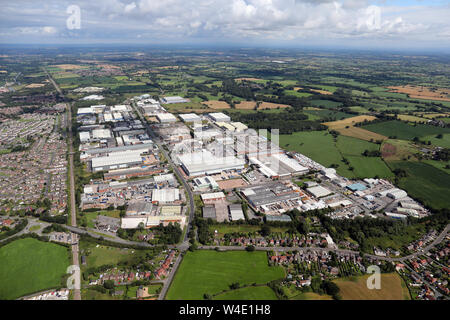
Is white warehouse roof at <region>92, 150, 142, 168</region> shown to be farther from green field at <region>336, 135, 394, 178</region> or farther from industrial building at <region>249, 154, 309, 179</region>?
green field at <region>336, 135, 394, 178</region>

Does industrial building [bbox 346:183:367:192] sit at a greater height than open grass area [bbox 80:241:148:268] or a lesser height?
greater

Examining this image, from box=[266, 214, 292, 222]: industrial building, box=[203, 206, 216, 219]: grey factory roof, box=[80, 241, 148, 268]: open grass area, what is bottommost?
box=[80, 241, 148, 268]: open grass area

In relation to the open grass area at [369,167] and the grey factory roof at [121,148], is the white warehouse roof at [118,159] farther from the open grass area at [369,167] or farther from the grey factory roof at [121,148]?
the open grass area at [369,167]

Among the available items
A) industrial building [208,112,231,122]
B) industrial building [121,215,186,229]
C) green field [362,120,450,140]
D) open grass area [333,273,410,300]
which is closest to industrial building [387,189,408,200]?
open grass area [333,273,410,300]

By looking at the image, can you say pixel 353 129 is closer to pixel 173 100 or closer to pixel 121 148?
pixel 121 148

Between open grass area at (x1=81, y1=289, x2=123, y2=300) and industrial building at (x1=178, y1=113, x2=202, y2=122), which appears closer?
open grass area at (x1=81, y1=289, x2=123, y2=300)
